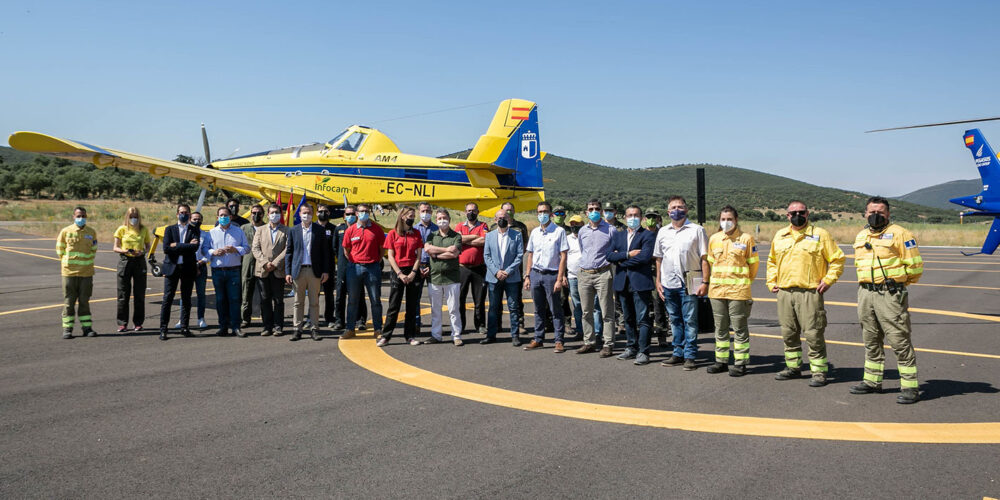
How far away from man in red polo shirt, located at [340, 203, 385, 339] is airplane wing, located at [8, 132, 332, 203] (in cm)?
674

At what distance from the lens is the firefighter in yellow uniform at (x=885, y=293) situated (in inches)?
245

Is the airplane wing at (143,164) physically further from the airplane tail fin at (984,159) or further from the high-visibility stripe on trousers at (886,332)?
the airplane tail fin at (984,159)

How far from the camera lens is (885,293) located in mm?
6371

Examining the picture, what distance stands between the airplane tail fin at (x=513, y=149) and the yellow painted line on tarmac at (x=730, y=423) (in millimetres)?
11565

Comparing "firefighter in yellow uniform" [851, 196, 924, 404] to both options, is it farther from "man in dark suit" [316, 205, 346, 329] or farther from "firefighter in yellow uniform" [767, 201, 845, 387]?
"man in dark suit" [316, 205, 346, 329]

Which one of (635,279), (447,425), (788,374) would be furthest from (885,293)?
(447,425)

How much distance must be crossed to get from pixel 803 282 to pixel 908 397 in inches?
56.3

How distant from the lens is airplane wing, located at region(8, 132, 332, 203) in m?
12.1

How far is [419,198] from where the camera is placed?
59.2 ft

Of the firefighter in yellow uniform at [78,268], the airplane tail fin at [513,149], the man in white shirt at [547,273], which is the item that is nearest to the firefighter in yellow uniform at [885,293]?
the man in white shirt at [547,273]

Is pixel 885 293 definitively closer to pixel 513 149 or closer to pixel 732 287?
pixel 732 287

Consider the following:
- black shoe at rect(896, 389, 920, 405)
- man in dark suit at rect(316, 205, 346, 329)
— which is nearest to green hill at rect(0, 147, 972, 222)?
man in dark suit at rect(316, 205, 346, 329)

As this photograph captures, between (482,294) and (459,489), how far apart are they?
6.14 metres

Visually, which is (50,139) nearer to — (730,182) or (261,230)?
(261,230)
